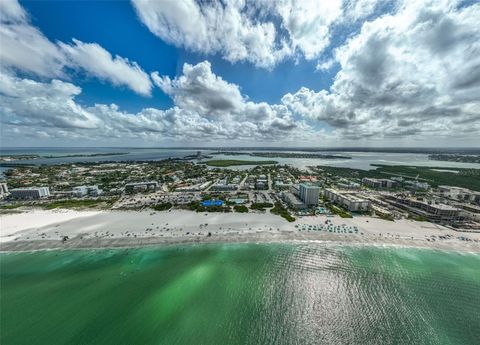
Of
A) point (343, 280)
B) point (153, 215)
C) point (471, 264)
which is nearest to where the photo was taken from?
point (343, 280)

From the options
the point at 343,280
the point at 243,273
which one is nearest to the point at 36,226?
the point at 243,273

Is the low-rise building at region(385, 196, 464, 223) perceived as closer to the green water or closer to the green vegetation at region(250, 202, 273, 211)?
the green water

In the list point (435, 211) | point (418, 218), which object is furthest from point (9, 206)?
point (435, 211)

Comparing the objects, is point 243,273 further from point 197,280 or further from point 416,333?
point 416,333

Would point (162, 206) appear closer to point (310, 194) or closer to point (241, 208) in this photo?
point (241, 208)

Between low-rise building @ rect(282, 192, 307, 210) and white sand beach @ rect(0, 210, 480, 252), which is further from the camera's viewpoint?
low-rise building @ rect(282, 192, 307, 210)

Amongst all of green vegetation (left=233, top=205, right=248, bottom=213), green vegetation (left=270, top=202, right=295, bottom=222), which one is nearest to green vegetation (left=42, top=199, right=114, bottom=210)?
green vegetation (left=233, top=205, right=248, bottom=213)

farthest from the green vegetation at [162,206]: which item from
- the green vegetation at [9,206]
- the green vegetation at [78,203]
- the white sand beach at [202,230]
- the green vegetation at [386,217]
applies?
the green vegetation at [386,217]

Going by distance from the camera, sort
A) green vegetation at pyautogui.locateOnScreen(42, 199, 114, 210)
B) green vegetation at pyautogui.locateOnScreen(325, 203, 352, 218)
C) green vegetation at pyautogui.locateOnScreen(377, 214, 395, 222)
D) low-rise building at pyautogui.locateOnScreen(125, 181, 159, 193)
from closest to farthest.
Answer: green vegetation at pyautogui.locateOnScreen(377, 214, 395, 222), green vegetation at pyautogui.locateOnScreen(325, 203, 352, 218), green vegetation at pyautogui.locateOnScreen(42, 199, 114, 210), low-rise building at pyautogui.locateOnScreen(125, 181, 159, 193)
